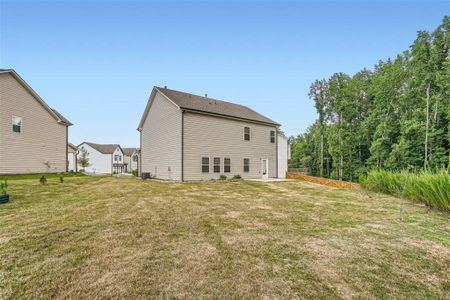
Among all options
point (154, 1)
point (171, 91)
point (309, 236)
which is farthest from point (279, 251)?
point (171, 91)

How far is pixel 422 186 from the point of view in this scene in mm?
6961

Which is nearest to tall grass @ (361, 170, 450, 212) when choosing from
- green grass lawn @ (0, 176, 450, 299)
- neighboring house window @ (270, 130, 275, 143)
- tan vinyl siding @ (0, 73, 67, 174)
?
green grass lawn @ (0, 176, 450, 299)

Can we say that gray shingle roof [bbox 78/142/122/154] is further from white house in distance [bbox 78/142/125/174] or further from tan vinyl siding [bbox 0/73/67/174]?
tan vinyl siding [bbox 0/73/67/174]

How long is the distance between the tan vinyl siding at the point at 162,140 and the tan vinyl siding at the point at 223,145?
2.87 ft

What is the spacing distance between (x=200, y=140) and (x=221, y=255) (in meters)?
13.4

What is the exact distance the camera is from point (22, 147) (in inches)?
647

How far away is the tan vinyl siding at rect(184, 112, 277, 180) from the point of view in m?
15.9

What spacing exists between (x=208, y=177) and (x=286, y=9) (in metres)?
12.5

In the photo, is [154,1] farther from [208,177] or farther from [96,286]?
[96,286]

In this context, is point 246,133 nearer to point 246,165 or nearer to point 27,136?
point 246,165

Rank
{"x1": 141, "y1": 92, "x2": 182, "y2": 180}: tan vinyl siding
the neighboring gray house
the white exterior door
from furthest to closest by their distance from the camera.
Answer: the white exterior door
{"x1": 141, "y1": 92, "x2": 182, "y2": 180}: tan vinyl siding
the neighboring gray house

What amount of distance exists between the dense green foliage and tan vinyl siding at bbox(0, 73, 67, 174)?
28.3 metres

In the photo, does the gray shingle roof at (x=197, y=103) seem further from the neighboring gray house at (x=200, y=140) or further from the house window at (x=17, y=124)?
the house window at (x=17, y=124)

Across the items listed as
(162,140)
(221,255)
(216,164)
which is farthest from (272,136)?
(221,255)
